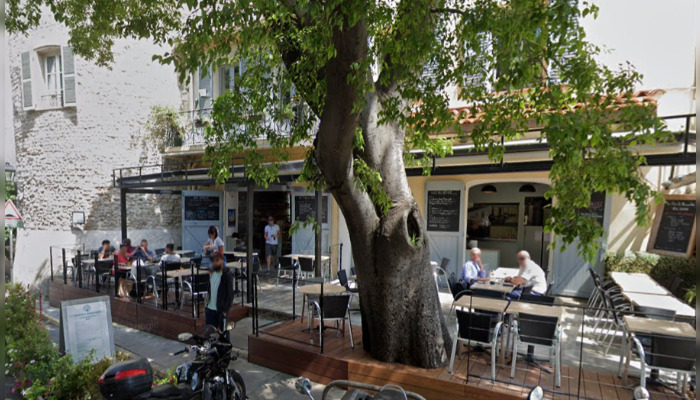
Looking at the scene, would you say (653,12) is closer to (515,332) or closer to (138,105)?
(515,332)

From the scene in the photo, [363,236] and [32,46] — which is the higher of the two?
[32,46]

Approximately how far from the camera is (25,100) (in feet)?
43.0

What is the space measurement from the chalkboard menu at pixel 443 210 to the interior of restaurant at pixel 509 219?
1.54 m

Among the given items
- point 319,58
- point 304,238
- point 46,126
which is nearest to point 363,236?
point 319,58

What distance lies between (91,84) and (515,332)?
14401 mm

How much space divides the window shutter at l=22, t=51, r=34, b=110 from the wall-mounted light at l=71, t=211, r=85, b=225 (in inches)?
160

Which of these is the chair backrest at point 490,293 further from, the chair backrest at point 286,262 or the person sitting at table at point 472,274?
the chair backrest at point 286,262

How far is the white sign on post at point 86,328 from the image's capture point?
504 cm

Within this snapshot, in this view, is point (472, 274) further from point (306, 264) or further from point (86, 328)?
point (86, 328)

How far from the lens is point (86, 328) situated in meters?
5.20

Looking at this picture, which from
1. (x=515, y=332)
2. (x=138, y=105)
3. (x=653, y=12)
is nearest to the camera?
(x=515, y=332)

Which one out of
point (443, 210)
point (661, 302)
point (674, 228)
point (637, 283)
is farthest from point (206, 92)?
point (674, 228)

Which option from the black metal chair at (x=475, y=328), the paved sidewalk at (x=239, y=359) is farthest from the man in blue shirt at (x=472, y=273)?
the paved sidewalk at (x=239, y=359)

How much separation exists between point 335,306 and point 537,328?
263 cm
